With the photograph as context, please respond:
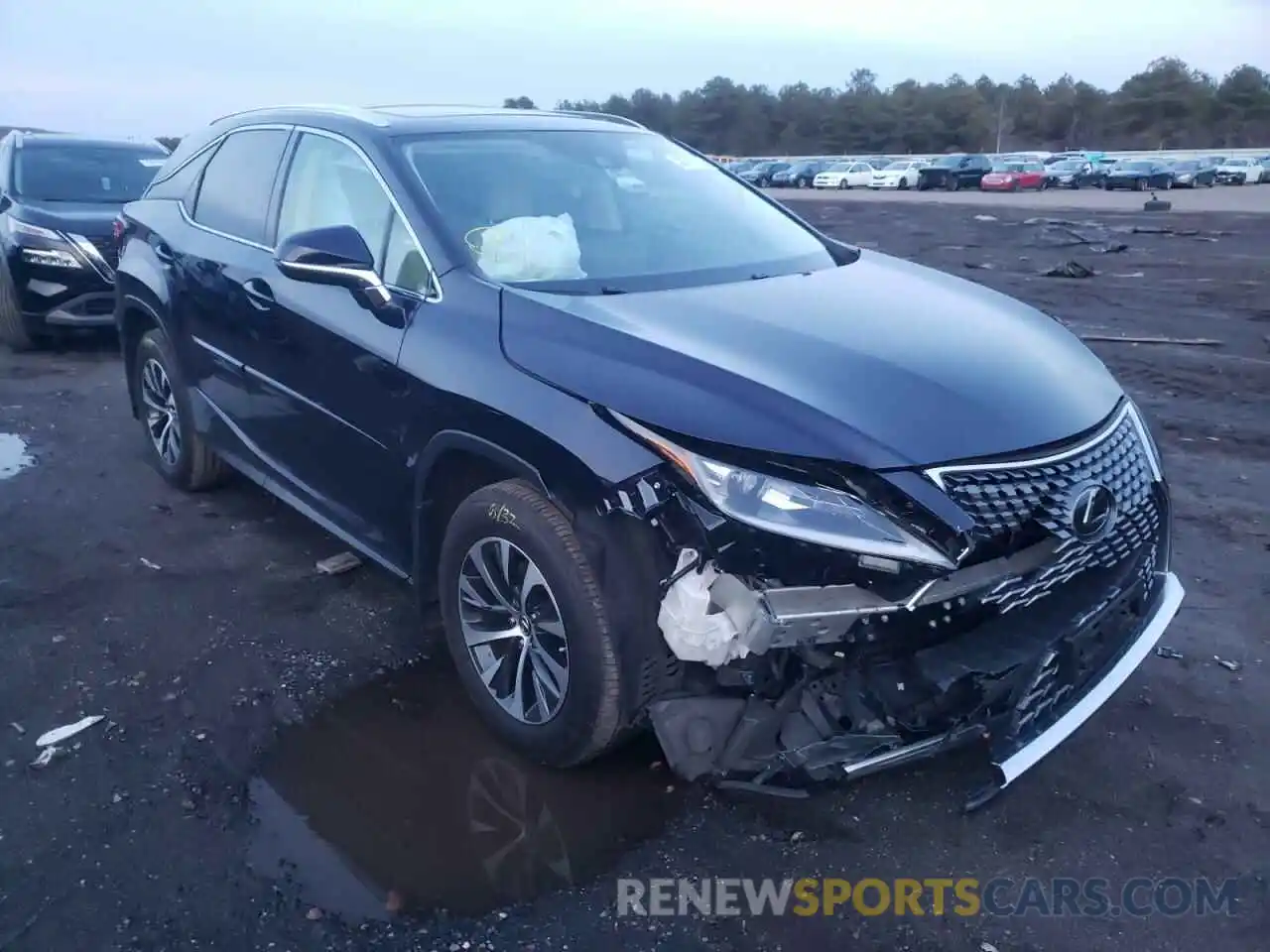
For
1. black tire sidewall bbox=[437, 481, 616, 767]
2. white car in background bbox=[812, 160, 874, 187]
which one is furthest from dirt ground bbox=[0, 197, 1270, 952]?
white car in background bbox=[812, 160, 874, 187]

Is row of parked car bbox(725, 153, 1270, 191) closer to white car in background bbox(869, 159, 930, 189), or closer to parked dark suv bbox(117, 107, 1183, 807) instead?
white car in background bbox(869, 159, 930, 189)

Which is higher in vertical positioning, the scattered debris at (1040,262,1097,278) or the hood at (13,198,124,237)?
the hood at (13,198,124,237)

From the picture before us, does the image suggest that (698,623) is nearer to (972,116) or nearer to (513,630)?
(513,630)

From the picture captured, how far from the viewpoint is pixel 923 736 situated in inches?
104

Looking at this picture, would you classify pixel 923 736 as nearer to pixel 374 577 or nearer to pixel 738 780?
pixel 738 780

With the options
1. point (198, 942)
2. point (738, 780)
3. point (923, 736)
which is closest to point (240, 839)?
point (198, 942)

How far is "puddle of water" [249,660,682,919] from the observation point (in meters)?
2.79

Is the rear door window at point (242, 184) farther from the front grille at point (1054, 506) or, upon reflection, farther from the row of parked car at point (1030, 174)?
the row of parked car at point (1030, 174)

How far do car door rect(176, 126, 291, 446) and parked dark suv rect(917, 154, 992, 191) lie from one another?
4527 cm

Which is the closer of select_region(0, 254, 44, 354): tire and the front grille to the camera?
the front grille

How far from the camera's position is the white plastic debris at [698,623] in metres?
2.62

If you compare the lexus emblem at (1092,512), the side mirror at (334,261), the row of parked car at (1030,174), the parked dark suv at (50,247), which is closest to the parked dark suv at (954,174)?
the row of parked car at (1030,174)

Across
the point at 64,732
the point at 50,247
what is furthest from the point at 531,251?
the point at 50,247

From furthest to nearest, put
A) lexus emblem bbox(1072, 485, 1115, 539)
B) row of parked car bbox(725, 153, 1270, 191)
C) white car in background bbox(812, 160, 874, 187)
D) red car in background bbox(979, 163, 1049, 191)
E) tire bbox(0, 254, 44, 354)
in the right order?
1. white car in background bbox(812, 160, 874, 187)
2. red car in background bbox(979, 163, 1049, 191)
3. row of parked car bbox(725, 153, 1270, 191)
4. tire bbox(0, 254, 44, 354)
5. lexus emblem bbox(1072, 485, 1115, 539)
